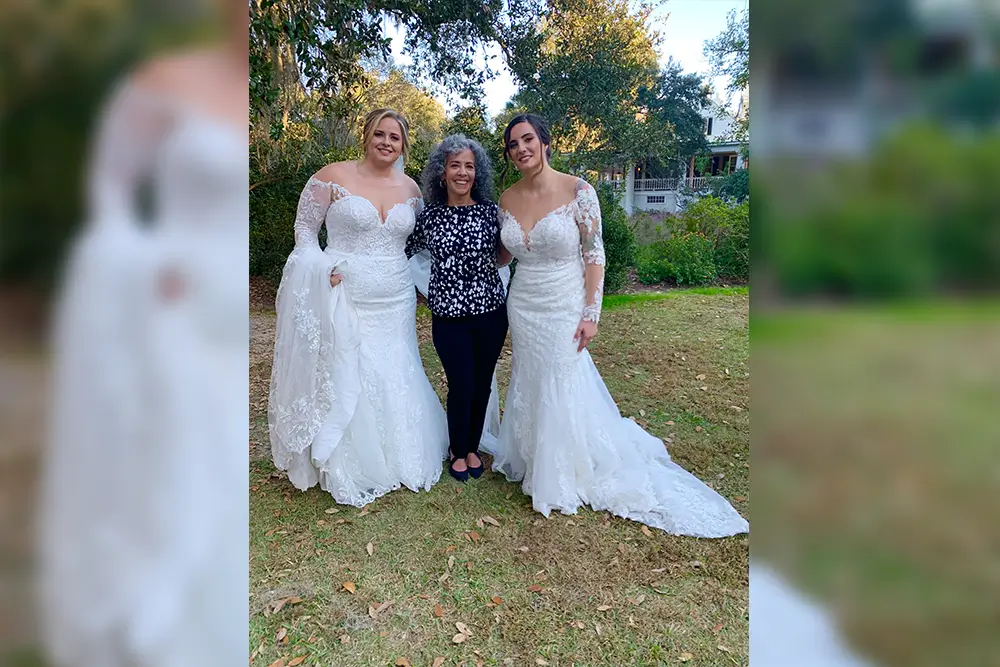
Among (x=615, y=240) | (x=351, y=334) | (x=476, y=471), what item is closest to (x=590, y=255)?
(x=351, y=334)

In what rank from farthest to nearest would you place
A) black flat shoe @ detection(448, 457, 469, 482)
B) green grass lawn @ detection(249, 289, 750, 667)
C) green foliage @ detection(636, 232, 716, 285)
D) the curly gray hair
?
green foliage @ detection(636, 232, 716, 285) < black flat shoe @ detection(448, 457, 469, 482) < the curly gray hair < green grass lawn @ detection(249, 289, 750, 667)

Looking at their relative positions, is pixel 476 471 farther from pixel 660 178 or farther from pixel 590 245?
pixel 660 178

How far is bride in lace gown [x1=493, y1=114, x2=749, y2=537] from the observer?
2975 millimetres

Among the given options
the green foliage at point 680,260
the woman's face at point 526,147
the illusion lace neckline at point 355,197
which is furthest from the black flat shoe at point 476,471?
the green foliage at point 680,260

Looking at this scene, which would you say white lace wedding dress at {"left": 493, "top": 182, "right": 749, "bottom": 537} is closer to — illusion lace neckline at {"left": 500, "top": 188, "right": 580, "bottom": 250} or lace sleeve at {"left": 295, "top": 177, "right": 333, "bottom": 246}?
illusion lace neckline at {"left": 500, "top": 188, "right": 580, "bottom": 250}

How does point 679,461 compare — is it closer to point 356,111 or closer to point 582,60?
point 582,60

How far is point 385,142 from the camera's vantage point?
10.1 ft

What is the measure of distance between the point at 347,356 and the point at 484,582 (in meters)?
1.46

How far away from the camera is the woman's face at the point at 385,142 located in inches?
121
